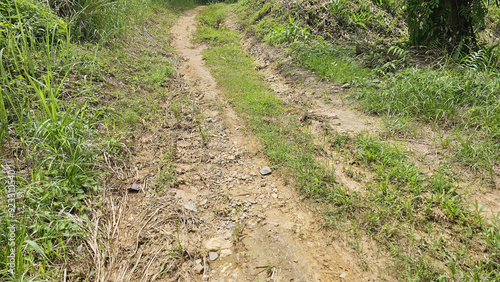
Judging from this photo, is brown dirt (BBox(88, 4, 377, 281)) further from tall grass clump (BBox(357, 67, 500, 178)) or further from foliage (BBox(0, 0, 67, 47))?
foliage (BBox(0, 0, 67, 47))

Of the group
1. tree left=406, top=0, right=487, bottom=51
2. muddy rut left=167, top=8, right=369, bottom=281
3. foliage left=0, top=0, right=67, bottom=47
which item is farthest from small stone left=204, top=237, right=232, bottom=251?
tree left=406, top=0, right=487, bottom=51

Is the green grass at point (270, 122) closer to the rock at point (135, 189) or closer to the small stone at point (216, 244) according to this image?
the small stone at point (216, 244)

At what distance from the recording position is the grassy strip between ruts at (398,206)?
1.83m

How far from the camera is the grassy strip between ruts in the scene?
183cm

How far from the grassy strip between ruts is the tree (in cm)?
307

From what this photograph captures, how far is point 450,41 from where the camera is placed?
4648 millimetres

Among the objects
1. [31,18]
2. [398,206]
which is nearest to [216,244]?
[398,206]

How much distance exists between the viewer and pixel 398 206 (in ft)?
7.30

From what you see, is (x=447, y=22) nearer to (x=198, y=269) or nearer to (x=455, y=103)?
(x=455, y=103)

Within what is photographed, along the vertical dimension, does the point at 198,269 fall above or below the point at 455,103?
below

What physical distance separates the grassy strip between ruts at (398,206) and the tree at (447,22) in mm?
3070

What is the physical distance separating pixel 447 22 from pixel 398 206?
4159 millimetres

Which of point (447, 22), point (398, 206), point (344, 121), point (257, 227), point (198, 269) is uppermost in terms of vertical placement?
point (447, 22)

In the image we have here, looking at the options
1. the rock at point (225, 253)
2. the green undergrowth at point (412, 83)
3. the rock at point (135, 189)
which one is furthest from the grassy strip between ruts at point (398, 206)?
the rock at point (135, 189)
